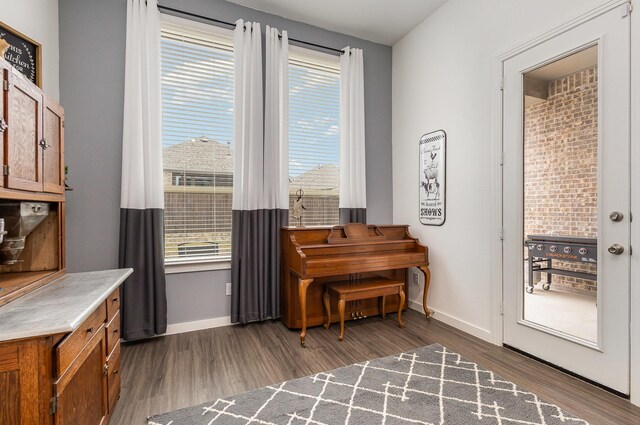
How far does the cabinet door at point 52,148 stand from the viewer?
1.77 metres

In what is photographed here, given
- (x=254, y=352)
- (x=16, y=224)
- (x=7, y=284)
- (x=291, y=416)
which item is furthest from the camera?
(x=254, y=352)

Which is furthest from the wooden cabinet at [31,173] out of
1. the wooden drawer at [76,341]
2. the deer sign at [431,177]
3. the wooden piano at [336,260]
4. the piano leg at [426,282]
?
the deer sign at [431,177]

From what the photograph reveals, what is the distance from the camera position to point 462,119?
308 cm

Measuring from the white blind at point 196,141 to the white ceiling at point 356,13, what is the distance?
674 millimetres

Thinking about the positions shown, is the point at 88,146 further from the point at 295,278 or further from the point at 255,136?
the point at 295,278

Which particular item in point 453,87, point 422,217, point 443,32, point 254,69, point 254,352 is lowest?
point 254,352

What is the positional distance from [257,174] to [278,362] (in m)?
1.78

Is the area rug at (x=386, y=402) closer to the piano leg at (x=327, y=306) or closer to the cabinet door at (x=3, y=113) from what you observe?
the piano leg at (x=327, y=306)

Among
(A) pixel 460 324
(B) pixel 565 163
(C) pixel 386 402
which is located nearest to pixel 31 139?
(C) pixel 386 402

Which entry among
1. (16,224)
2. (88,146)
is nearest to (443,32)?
(88,146)

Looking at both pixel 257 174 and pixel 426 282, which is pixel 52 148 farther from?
pixel 426 282

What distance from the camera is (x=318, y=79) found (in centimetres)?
368

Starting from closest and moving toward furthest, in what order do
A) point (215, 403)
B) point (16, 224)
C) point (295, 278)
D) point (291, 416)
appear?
point (16, 224), point (291, 416), point (215, 403), point (295, 278)

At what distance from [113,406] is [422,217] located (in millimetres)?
3158
